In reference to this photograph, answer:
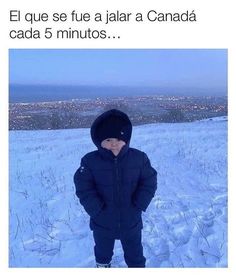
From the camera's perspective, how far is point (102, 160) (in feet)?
9.11

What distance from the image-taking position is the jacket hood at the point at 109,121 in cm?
273

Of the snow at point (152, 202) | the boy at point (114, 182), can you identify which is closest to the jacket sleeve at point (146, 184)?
the boy at point (114, 182)

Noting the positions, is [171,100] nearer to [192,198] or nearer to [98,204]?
[192,198]

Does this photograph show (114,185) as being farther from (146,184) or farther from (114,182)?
(146,184)

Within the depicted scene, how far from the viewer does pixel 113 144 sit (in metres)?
2.77

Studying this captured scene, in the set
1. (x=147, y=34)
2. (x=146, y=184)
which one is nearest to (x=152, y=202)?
(x=146, y=184)

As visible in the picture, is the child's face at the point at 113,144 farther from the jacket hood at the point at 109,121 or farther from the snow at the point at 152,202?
the snow at the point at 152,202

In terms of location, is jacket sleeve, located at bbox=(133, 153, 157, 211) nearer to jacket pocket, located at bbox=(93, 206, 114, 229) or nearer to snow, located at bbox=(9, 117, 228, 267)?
jacket pocket, located at bbox=(93, 206, 114, 229)

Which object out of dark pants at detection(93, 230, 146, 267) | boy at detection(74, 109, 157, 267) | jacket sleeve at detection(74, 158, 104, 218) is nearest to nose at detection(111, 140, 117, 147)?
boy at detection(74, 109, 157, 267)

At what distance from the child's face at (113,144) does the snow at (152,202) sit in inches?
33.0

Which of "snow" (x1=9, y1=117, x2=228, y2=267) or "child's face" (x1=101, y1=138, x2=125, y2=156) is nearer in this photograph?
"child's face" (x1=101, y1=138, x2=125, y2=156)

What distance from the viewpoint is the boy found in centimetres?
275

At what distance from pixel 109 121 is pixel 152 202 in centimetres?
123
